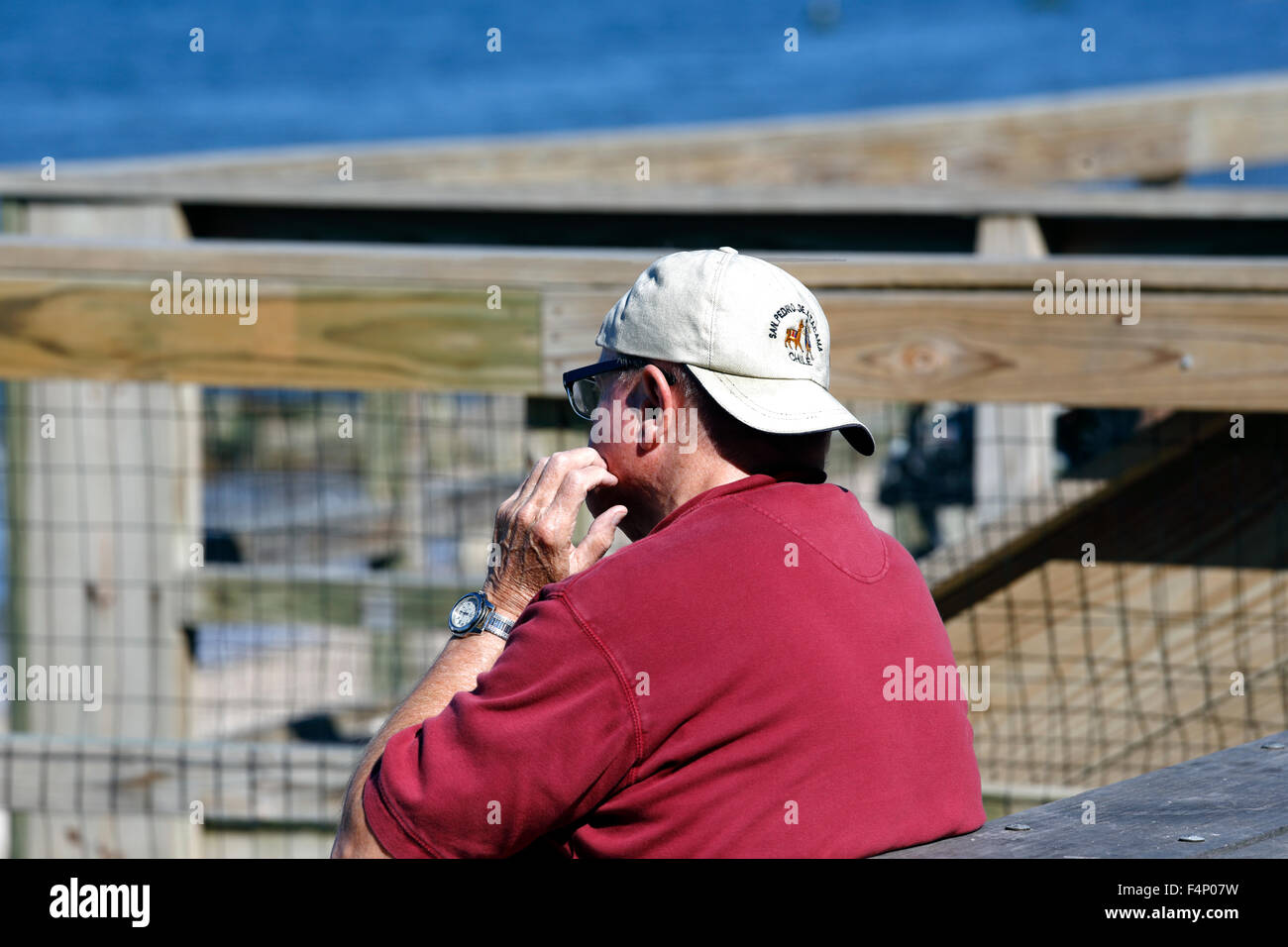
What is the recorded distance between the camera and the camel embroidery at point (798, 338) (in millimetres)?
2057

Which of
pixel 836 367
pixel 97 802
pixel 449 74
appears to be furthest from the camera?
pixel 449 74

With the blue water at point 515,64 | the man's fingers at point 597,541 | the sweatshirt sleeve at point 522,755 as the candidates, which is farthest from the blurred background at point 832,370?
the blue water at point 515,64

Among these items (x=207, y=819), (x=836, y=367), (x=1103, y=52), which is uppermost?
(x=1103, y=52)

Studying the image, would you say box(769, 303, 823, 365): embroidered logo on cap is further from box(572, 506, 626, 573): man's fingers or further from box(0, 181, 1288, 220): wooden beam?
box(0, 181, 1288, 220): wooden beam

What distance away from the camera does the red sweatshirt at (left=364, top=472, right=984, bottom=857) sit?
68.6 inches

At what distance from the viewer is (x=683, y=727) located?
1.78 metres

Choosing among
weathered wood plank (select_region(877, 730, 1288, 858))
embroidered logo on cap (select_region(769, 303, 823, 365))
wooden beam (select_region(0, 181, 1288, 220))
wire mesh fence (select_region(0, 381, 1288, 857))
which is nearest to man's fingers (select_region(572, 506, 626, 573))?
embroidered logo on cap (select_region(769, 303, 823, 365))

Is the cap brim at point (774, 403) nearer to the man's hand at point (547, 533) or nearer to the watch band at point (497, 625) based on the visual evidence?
the man's hand at point (547, 533)

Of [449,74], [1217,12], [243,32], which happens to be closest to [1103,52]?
[1217,12]

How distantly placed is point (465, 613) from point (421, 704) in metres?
0.17

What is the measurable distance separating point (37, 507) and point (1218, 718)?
287 cm

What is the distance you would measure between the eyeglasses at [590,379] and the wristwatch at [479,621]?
0.35 meters

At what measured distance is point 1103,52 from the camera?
148 ft

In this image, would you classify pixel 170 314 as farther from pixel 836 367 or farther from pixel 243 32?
pixel 243 32
